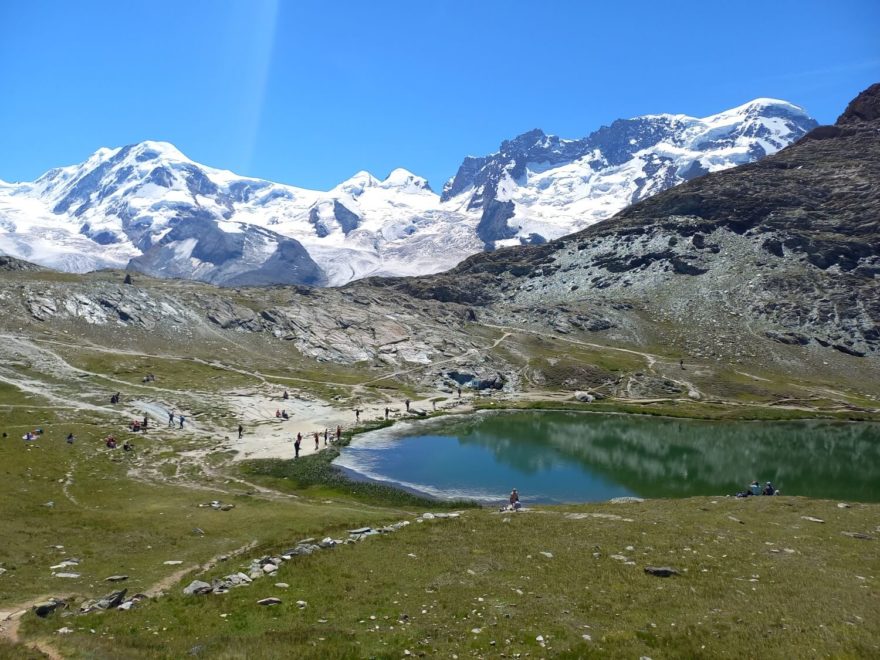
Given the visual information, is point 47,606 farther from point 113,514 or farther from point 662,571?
point 662,571

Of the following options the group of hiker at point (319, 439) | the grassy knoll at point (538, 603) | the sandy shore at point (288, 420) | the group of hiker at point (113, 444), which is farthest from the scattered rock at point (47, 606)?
the group of hiker at point (319, 439)

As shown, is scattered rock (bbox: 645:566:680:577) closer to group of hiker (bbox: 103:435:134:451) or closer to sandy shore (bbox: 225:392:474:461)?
sandy shore (bbox: 225:392:474:461)

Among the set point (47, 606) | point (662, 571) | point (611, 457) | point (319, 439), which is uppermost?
point (47, 606)

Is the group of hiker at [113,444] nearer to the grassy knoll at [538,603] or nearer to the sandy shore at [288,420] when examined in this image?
the sandy shore at [288,420]

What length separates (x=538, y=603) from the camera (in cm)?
2114

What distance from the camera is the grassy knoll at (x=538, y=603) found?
17.7m

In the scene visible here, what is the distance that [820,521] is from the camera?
36.3 meters

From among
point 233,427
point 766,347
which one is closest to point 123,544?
point 233,427

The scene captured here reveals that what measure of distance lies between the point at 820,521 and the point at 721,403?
375 ft

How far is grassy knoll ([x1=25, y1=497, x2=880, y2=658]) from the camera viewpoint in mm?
17672

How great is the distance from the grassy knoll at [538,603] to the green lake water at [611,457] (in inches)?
1314

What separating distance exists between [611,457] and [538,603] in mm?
70451

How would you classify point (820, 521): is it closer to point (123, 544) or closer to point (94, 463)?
point (123, 544)

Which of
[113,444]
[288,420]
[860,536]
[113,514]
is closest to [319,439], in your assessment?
[288,420]
